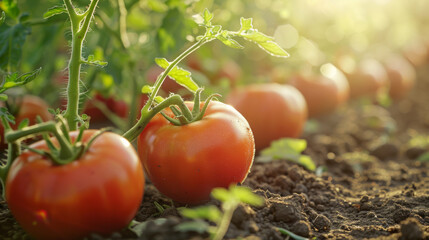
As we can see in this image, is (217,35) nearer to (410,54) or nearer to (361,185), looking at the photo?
(361,185)

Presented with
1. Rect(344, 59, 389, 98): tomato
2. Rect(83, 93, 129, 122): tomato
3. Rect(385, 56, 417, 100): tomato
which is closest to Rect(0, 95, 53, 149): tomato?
Rect(83, 93, 129, 122): tomato

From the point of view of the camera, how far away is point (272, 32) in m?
4.46

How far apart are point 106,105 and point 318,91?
1.78 metres

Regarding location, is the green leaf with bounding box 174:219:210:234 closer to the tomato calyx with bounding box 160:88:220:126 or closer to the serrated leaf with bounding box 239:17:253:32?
the tomato calyx with bounding box 160:88:220:126

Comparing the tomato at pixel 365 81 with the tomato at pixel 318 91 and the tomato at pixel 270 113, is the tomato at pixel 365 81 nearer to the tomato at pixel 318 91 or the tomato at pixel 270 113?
the tomato at pixel 318 91

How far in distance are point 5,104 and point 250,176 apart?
143 cm

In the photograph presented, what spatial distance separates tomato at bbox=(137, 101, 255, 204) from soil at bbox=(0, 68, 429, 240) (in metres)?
0.12

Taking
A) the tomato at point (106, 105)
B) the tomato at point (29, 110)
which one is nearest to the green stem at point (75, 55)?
the tomato at point (29, 110)

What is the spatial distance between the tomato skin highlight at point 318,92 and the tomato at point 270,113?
0.93m

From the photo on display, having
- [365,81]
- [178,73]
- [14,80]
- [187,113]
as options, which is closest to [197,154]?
[187,113]

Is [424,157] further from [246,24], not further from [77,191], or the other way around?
[77,191]

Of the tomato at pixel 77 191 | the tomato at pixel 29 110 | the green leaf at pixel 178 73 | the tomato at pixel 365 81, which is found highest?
the tomato at pixel 365 81

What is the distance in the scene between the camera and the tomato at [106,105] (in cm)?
382

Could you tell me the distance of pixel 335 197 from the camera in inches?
92.7
